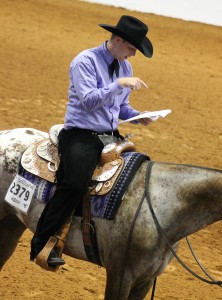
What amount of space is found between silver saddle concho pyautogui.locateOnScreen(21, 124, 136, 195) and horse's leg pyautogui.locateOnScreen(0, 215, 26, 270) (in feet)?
2.21

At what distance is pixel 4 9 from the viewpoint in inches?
768

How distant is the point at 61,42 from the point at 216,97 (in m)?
4.35

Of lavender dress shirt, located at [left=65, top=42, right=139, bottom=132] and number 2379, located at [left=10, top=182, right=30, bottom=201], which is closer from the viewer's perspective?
lavender dress shirt, located at [left=65, top=42, right=139, bottom=132]

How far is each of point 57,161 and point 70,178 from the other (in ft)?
1.00

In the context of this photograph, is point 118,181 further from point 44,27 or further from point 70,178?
point 44,27

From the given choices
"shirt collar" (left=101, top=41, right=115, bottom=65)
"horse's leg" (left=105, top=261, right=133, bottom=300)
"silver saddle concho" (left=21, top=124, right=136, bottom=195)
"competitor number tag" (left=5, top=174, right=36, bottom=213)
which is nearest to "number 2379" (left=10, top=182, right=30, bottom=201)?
"competitor number tag" (left=5, top=174, right=36, bottom=213)

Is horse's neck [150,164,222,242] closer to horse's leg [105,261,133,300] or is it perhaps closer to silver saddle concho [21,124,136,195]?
silver saddle concho [21,124,136,195]

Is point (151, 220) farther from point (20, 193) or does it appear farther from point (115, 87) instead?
point (20, 193)

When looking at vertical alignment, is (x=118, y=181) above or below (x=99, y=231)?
above

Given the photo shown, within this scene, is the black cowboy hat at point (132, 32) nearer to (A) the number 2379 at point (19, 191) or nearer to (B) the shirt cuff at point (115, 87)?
(B) the shirt cuff at point (115, 87)

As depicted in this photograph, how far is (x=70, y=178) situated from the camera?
546 cm

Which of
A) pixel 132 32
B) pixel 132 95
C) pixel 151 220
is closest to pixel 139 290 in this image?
pixel 151 220

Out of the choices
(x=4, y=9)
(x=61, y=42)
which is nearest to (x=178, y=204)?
(x=61, y=42)

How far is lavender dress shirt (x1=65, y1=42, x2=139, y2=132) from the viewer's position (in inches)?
209
